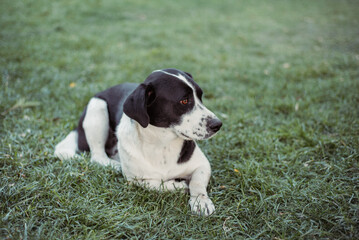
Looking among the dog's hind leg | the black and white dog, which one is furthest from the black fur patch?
the dog's hind leg

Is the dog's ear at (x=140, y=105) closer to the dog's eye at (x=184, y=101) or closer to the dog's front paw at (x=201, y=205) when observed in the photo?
the dog's eye at (x=184, y=101)

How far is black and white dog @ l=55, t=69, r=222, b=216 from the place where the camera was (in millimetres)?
2307

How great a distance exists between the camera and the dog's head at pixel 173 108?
2.30 meters

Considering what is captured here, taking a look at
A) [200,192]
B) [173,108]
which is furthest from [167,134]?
[200,192]

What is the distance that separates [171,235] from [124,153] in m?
0.85

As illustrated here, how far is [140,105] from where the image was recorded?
2.24 m

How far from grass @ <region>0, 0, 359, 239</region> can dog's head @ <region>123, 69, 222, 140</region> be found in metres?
0.59

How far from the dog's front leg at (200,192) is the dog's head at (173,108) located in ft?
1.37

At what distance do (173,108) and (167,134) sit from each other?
237 millimetres

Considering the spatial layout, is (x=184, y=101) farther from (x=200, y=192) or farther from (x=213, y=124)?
(x=200, y=192)

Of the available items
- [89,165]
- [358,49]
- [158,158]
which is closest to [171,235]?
[158,158]

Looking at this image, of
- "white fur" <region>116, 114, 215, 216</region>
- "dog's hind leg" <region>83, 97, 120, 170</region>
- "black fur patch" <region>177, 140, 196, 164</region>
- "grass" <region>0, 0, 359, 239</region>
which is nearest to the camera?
"grass" <region>0, 0, 359, 239</region>

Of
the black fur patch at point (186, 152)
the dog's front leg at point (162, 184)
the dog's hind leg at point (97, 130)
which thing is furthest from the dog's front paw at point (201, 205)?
the dog's hind leg at point (97, 130)

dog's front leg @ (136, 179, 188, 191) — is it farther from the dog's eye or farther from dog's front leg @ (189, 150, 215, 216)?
the dog's eye
